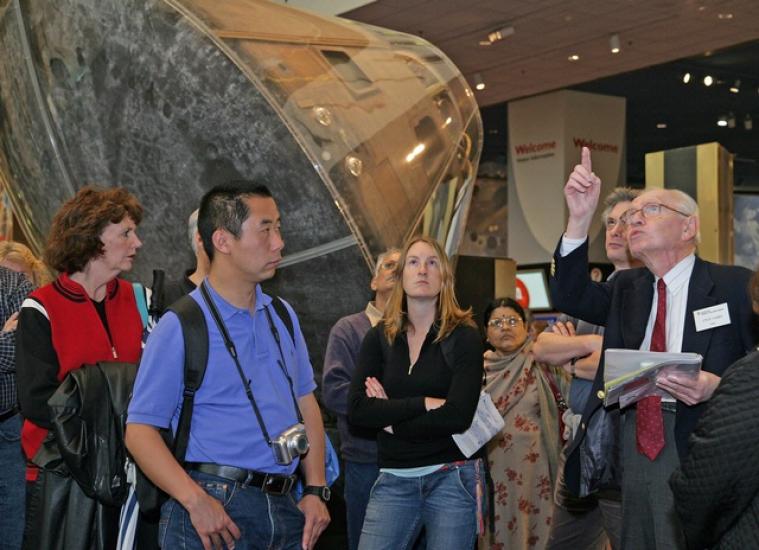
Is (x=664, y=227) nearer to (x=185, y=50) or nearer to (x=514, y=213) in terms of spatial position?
(x=185, y=50)

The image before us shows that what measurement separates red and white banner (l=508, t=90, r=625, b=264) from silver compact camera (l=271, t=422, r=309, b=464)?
1345 centimetres

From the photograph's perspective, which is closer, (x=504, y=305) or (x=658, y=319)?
(x=658, y=319)

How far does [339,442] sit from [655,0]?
8.14 m

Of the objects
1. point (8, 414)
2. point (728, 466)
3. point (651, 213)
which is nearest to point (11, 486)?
point (8, 414)

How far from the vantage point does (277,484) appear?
8.74 ft

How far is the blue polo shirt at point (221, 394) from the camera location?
2.57 meters

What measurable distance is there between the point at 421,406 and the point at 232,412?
3.87 feet

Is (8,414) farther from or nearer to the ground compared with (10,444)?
farther from the ground

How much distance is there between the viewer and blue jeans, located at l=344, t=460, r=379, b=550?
4414 mm

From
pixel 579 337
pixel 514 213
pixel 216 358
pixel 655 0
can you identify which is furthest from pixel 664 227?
pixel 514 213

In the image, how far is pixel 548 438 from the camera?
5.68 m

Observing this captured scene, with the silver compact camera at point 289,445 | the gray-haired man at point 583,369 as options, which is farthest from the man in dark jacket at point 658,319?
the silver compact camera at point 289,445

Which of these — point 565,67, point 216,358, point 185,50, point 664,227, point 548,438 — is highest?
point 565,67

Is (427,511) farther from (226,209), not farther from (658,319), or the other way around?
(226,209)
